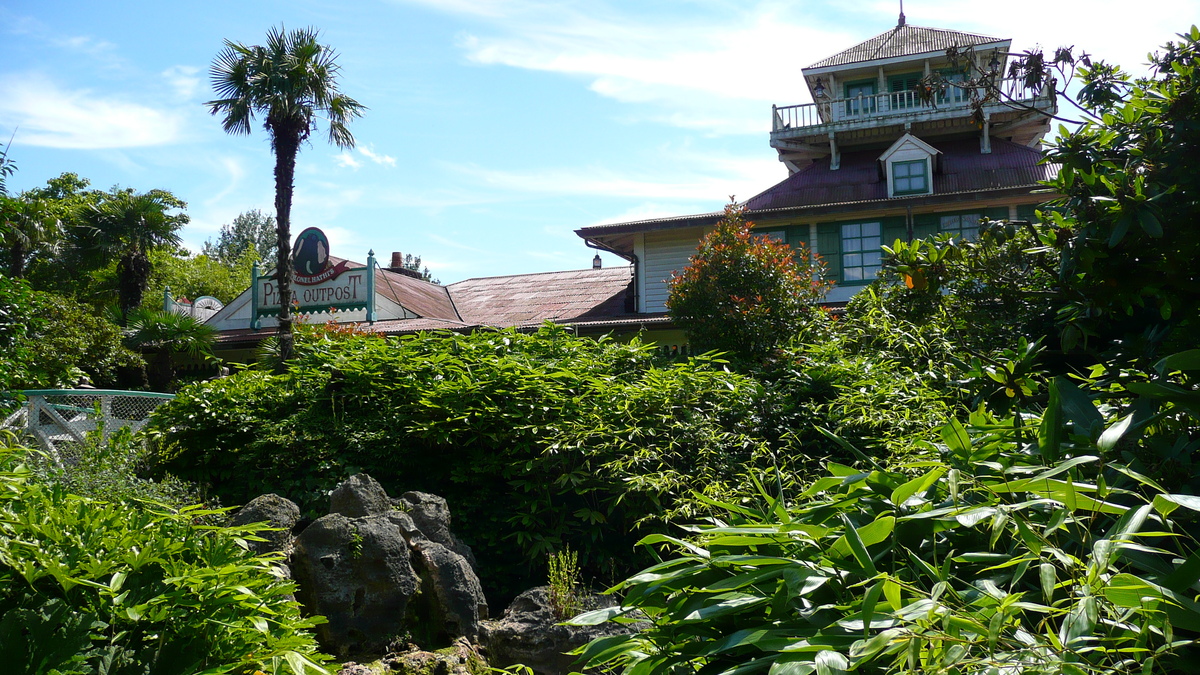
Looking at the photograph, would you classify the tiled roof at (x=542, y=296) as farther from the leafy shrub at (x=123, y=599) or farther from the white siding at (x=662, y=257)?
the leafy shrub at (x=123, y=599)

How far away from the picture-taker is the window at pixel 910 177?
19.2m

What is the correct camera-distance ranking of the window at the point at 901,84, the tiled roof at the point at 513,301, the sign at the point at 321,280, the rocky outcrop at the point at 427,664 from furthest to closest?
the window at the point at 901,84, the sign at the point at 321,280, the tiled roof at the point at 513,301, the rocky outcrop at the point at 427,664

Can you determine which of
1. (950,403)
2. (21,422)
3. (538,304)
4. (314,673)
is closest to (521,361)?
(950,403)

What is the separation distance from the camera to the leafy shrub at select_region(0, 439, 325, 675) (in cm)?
236

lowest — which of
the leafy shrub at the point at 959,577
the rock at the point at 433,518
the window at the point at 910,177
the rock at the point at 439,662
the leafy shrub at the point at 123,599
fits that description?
the rock at the point at 439,662

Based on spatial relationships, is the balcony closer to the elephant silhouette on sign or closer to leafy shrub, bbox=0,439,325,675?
the elephant silhouette on sign

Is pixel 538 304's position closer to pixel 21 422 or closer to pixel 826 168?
pixel 826 168

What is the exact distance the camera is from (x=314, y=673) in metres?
2.81

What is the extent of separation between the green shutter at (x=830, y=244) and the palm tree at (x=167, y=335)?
14.5 m

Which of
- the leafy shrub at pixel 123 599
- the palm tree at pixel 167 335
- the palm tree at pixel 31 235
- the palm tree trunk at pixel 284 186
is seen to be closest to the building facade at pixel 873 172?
the palm tree trunk at pixel 284 186

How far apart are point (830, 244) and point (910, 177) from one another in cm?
238

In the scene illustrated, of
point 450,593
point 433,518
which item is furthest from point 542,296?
point 450,593

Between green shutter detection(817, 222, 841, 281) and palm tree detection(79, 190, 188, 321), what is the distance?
23046 mm

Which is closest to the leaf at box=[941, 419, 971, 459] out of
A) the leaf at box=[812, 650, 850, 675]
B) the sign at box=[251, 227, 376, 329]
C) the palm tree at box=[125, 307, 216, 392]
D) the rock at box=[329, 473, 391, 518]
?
the leaf at box=[812, 650, 850, 675]
